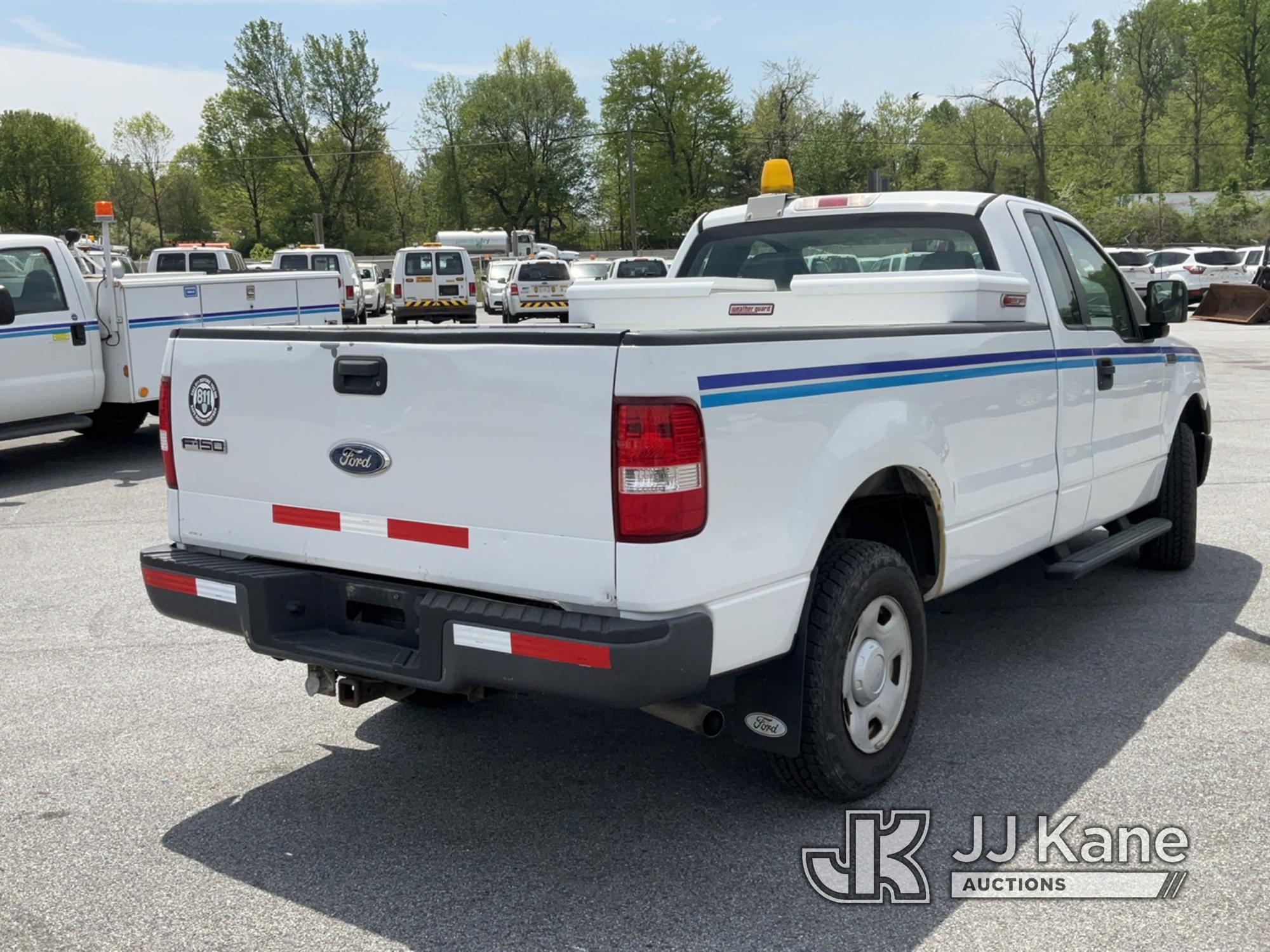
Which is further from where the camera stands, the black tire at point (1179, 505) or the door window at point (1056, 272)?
the black tire at point (1179, 505)

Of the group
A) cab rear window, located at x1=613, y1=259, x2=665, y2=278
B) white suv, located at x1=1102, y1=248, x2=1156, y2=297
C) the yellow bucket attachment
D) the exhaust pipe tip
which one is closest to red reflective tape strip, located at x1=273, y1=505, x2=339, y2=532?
the exhaust pipe tip

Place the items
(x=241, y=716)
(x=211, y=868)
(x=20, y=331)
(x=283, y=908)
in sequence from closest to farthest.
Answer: (x=283, y=908), (x=211, y=868), (x=241, y=716), (x=20, y=331)

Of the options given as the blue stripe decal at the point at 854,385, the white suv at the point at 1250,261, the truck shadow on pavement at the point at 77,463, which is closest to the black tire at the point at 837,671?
the blue stripe decal at the point at 854,385

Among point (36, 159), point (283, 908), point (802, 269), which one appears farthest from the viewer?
point (36, 159)

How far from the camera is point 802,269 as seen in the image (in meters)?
5.71

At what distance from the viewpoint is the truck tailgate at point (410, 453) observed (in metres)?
3.21

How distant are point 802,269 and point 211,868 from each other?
358 centimetres

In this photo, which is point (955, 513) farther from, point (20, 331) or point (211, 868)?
point (20, 331)

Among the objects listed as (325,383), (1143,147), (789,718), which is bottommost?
(789,718)

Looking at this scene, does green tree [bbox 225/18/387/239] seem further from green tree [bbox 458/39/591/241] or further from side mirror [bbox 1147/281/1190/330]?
side mirror [bbox 1147/281/1190/330]

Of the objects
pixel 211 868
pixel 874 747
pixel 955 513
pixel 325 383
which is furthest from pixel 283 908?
pixel 955 513

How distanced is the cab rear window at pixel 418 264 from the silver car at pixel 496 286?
6535mm

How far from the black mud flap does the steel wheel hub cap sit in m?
0.22

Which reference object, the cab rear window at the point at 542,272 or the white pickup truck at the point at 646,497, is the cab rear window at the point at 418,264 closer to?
the cab rear window at the point at 542,272
